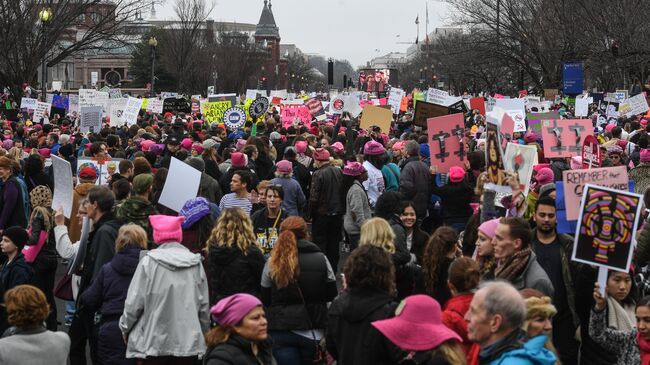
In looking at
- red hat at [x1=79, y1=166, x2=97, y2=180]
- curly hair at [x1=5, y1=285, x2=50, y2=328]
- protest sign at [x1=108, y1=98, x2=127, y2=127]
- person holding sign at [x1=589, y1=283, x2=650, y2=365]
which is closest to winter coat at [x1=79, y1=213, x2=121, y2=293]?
curly hair at [x1=5, y1=285, x2=50, y2=328]

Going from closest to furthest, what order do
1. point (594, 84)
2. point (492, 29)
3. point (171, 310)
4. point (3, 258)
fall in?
point (171, 310) < point (3, 258) < point (492, 29) < point (594, 84)

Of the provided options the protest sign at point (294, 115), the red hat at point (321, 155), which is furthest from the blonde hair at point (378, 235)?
the protest sign at point (294, 115)

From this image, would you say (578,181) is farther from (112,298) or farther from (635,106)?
(635,106)

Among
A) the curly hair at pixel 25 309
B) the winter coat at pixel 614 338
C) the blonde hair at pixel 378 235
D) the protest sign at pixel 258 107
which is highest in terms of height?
the protest sign at pixel 258 107

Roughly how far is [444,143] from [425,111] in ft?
21.9

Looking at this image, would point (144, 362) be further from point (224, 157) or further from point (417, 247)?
point (224, 157)

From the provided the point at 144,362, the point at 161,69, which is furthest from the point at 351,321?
the point at 161,69

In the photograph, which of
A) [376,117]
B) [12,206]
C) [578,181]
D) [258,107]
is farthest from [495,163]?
[258,107]

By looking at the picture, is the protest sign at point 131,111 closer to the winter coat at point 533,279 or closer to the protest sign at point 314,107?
the protest sign at point 314,107

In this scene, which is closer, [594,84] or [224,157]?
[224,157]

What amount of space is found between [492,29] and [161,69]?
3794 centimetres

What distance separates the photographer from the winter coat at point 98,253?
8.12m

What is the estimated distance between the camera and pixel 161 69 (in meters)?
87.9

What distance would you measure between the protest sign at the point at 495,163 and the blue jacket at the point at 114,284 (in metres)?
3.08
